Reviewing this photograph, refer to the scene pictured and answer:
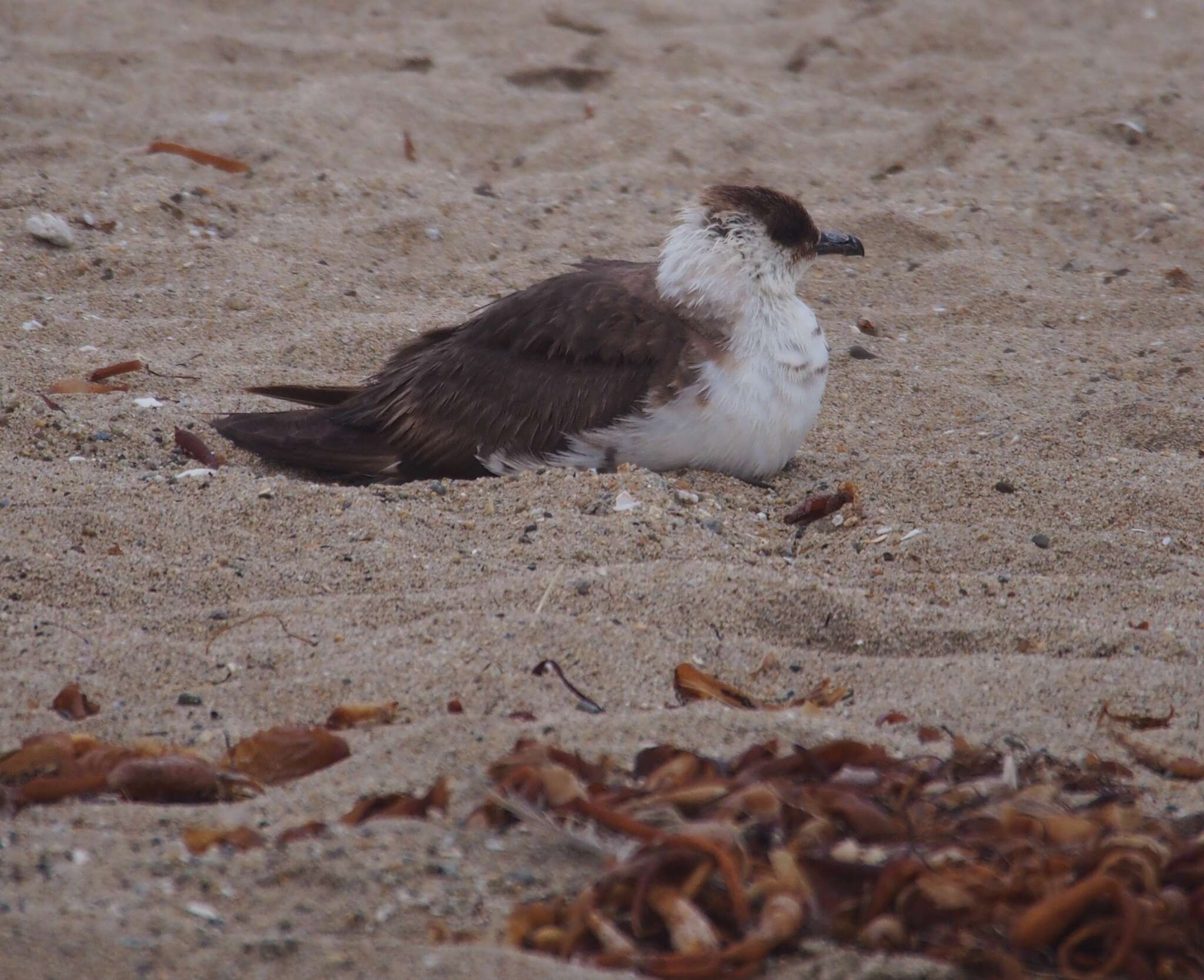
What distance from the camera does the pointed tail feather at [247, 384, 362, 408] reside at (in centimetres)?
525

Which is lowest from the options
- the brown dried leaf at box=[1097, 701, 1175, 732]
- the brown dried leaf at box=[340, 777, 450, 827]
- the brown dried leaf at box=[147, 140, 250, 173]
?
the brown dried leaf at box=[1097, 701, 1175, 732]

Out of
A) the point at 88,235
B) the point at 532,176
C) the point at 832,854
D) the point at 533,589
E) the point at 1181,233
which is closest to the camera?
the point at 832,854

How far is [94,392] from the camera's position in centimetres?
527

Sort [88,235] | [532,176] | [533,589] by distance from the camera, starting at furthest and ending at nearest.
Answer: [532,176], [88,235], [533,589]

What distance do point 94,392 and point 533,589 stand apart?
2244mm

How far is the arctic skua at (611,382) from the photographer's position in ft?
15.9

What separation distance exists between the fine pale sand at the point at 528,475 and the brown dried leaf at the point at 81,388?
5cm

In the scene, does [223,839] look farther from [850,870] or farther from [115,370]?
[115,370]

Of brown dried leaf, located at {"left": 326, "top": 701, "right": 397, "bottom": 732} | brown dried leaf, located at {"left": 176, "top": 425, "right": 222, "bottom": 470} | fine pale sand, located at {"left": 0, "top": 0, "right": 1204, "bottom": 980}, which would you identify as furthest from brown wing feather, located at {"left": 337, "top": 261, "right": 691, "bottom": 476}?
brown dried leaf, located at {"left": 326, "top": 701, "right": 397, "bottom": 732}

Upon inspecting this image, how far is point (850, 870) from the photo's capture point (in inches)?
93.7

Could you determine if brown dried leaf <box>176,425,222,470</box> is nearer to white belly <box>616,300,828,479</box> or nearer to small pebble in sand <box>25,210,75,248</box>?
white belly <box>616,300,828,479</box>

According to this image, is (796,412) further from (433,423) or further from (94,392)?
(94,392)

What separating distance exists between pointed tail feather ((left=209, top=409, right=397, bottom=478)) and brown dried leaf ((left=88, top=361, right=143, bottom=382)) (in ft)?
1.86

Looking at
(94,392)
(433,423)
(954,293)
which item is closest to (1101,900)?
(433,423)
